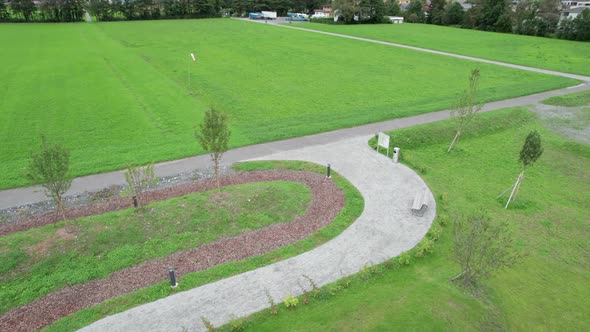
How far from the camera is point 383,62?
155ft

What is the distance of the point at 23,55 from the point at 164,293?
163 ft

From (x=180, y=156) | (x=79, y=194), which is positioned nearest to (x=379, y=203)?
(x=180, y=156)

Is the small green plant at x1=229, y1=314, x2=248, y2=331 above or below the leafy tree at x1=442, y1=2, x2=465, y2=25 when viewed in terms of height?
below

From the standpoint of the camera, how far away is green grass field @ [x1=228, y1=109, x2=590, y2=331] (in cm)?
1019

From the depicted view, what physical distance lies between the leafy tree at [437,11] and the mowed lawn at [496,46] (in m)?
21.4

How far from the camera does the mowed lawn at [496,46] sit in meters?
48.5

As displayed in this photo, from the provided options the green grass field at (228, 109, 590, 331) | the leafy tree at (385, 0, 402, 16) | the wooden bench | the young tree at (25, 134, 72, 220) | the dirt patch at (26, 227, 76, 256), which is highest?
the leafy tree at (385, 0, 402, 16)

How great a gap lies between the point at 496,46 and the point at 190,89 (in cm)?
5224

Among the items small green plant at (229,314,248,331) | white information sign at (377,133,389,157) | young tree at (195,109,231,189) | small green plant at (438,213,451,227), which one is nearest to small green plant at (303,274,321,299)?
small green plant at (229,314,248,331)

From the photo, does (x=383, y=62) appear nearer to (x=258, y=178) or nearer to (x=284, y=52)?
(x=284, y=52)

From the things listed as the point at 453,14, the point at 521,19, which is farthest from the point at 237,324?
the point at 453,14

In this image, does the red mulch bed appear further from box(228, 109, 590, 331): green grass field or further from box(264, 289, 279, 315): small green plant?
box(228, 109, 590, 331): green grass field

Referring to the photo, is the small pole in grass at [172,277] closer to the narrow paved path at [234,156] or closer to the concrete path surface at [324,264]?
the concrete path surface at [324,264]

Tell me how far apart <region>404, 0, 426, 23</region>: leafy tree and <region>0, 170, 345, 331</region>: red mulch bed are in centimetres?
9804
